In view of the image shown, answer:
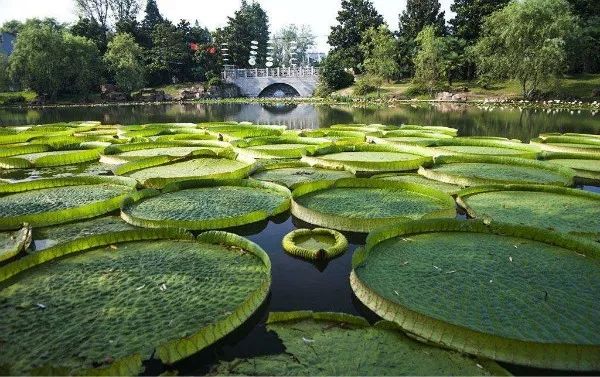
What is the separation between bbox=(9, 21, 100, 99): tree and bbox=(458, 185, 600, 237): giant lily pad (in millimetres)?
58804

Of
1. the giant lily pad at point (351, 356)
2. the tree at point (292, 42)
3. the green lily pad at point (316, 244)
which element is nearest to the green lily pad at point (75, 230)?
the green lily pad at point (316, 244)

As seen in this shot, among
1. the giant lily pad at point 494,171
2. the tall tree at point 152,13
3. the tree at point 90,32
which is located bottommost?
the giant lily pad at point 494,171

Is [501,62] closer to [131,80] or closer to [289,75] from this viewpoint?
[289,75]

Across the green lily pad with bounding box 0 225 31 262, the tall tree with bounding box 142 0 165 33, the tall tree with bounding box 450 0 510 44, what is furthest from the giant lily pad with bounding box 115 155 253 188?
the tall tree with bounding box 142 0 165 33

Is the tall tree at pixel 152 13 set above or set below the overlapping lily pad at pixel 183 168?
above

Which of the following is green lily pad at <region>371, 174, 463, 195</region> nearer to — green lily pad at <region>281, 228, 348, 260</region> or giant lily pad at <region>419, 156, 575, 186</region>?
giant lily pad at <region>419, 156, 575, 186</region>

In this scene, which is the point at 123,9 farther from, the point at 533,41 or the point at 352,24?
the point at 533,41

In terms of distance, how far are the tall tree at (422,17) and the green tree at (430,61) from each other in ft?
24.9

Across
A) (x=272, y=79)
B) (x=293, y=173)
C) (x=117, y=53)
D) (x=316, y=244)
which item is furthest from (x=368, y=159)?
(x=272, y=79)

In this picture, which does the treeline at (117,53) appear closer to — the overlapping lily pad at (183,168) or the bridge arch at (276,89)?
the bridge arch at (276,89)

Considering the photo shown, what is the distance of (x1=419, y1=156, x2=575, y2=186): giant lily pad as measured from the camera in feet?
31.3

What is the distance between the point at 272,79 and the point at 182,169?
64.6 m

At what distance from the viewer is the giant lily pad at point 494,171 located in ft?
31.3

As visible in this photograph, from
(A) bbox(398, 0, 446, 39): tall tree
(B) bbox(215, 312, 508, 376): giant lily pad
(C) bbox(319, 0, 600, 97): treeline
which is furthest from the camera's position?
(A) bbox(398, 0, 446, 39): tall tree
